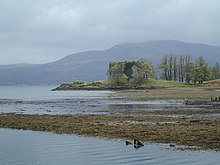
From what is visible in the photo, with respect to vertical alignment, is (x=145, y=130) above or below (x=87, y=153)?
above

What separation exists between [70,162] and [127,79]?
161018mm

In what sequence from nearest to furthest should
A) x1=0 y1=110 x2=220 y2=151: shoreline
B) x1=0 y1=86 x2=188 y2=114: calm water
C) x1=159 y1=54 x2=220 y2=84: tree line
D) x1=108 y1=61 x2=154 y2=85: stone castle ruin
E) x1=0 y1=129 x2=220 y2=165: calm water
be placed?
1. x1=0 y1=129 x2=220 y2=165: calm water
2. x1=0 y1=110 x2=220 y2=151: shoreline
3. x1=0 y1=86 x2=188 y2=114: calm water
4. x1=159 y1=54 x2=220 y2=84: tree line
5. x1=108 y1=61 x2=154 y2=85: stone castle ruin

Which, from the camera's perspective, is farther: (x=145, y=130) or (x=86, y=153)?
(x=145, y=130)

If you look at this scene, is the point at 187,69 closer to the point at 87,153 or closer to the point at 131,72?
the point at 131,72

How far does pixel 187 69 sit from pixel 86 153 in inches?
6529

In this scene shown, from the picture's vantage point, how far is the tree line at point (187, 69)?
6939 inches

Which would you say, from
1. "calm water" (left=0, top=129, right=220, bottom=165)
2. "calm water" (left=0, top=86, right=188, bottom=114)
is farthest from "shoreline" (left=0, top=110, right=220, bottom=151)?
"calm water" (left=0, top=86, right=188, bottom=114)

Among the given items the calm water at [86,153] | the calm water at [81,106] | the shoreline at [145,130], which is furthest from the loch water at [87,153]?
the calm water at [81,106]

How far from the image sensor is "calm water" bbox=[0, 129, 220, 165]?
22.8 meters

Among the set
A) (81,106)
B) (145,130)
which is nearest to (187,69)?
(81,106)

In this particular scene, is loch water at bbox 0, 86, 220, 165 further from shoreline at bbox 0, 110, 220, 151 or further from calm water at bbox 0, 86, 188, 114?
calm water at bbox 0, 86, 188, 114

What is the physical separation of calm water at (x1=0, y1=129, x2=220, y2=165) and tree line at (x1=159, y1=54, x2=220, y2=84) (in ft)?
495

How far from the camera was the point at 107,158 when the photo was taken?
2405 cm

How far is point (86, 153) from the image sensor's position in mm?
25625
